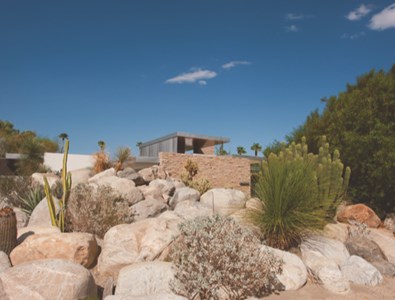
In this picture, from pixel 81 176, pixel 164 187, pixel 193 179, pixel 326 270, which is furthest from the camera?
pixel 193 179

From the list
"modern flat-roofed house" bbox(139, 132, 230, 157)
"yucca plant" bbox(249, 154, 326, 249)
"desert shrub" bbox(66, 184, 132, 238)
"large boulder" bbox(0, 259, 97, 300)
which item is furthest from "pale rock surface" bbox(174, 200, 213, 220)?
"modern flat-roofed house" bbox(139, 132, 230, 157)

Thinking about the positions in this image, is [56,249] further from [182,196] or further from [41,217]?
[182,196]

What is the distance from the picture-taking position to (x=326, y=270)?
20.8ft

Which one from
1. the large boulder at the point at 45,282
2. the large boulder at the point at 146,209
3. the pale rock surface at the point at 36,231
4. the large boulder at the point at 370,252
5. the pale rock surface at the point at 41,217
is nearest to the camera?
the large boulder at the point at 45,282

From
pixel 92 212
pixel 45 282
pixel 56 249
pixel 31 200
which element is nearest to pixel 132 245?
pixel 56 249

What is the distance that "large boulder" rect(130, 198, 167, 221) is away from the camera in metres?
9.67

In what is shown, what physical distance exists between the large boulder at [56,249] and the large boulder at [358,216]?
8009 mm

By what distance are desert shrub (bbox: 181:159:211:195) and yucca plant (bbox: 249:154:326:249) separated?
7938 millimetres

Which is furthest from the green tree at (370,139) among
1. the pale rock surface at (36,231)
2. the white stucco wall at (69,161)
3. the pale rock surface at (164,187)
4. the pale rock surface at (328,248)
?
the white stucco wall at (69,161)

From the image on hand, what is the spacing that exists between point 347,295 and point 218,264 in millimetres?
2410

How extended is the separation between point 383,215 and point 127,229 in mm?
10402

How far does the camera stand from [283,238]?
716 cm

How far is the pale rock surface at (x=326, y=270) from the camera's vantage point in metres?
6.11

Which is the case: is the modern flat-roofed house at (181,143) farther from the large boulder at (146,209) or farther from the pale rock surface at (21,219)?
the pale rock surface at (21,219)
